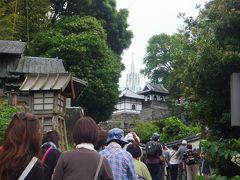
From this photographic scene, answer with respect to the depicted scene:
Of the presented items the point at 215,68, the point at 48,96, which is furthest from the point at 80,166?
the point at 48,96

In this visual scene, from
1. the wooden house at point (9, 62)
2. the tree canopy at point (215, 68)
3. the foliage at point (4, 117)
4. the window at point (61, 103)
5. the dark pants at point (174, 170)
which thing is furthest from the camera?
the wooden house at point (9, 62)

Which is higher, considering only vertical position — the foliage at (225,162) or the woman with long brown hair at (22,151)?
the woman with long brown hair at (22,151)

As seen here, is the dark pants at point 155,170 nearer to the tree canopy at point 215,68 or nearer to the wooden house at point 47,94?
the tree canopy at point 215,68

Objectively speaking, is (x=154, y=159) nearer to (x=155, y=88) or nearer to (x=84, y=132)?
(x=84, y=132)

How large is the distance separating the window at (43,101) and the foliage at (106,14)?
26.0 metres

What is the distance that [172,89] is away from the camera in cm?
5203

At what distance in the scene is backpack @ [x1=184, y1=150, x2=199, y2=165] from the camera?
1452 cm

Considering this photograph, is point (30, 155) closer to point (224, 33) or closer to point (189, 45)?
point (224, 33)

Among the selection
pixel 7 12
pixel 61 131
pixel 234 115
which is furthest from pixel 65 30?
pixel 234 115

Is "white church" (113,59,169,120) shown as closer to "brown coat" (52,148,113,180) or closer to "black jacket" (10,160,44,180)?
"brown coat" (52,148,113,180)

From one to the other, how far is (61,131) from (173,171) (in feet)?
11.9

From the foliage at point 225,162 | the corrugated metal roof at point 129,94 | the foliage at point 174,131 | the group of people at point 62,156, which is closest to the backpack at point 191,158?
the foliage at point 225,162

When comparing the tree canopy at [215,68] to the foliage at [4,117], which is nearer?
the tree canopy at [215,68]

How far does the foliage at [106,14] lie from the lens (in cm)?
4128
